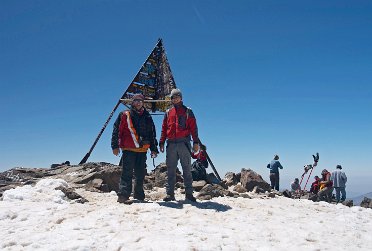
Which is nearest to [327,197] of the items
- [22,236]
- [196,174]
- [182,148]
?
[196,174]

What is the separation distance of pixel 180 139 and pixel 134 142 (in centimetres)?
123

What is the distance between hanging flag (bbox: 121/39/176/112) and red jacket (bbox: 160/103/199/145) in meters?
6.69

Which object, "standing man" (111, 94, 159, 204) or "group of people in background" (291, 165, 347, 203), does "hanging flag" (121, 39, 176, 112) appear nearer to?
"standing man" (111, 94, 159, 204)

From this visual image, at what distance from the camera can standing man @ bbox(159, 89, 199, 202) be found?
29.9 ft

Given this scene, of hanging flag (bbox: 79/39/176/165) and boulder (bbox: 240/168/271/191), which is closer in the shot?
boulder (bbox: 240/168/271/191)

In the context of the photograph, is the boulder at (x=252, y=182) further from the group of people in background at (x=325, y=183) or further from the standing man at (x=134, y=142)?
the standing man at (x=134, y=142)

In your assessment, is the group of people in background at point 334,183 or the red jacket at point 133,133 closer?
the red jacket at point 133,133

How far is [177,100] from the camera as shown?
9047 millimetres

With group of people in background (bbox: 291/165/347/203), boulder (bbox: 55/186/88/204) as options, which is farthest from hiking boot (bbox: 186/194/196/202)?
group of people in background (bbox: 291/165/347/203)

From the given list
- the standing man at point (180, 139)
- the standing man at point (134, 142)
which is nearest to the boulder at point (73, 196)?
the standing man at point (134, 142)

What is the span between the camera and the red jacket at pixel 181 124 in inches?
358

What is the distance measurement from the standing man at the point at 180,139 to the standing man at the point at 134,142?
538 mm

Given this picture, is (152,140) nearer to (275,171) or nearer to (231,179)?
(231,179)

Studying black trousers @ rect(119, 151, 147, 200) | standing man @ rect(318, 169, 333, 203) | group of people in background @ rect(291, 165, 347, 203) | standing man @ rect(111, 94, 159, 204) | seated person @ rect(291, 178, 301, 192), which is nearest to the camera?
black trousers @ rect(119, 151, 147, 200)
